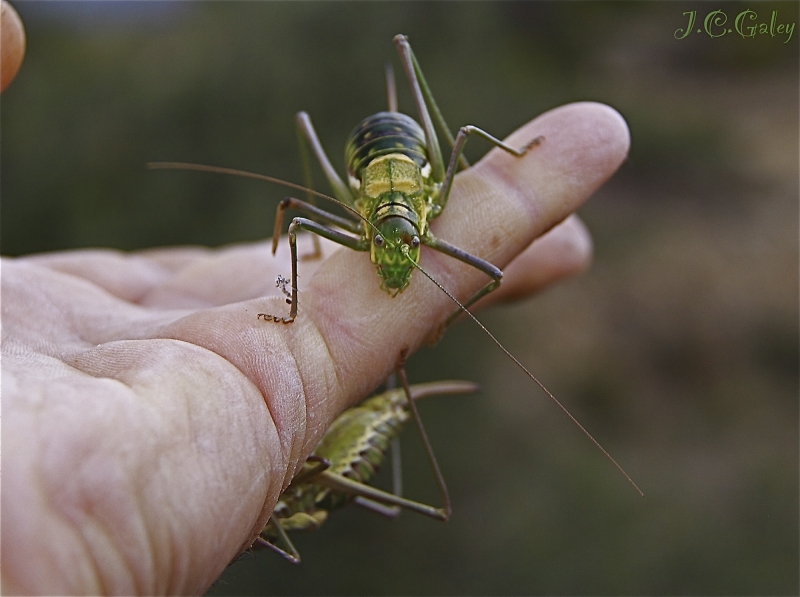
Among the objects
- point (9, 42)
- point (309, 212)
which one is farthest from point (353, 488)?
point (9, 42)

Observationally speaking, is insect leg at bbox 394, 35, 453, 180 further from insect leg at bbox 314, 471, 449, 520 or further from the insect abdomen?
insect leg at bbox 314, 471, 449, 520

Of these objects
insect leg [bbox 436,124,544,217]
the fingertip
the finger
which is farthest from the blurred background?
the fingertip

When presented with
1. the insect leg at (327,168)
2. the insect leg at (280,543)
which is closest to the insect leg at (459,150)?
the insect leg at (327,168)

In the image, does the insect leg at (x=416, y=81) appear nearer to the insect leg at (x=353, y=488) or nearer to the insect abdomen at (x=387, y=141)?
the insect abdomen at (x=387, y=141)

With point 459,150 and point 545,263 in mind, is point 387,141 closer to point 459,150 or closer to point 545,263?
point 459,150

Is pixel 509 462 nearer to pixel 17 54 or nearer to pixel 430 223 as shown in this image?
pixel 430 223

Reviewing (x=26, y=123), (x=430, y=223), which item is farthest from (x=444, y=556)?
A: (x=26, y=123)
